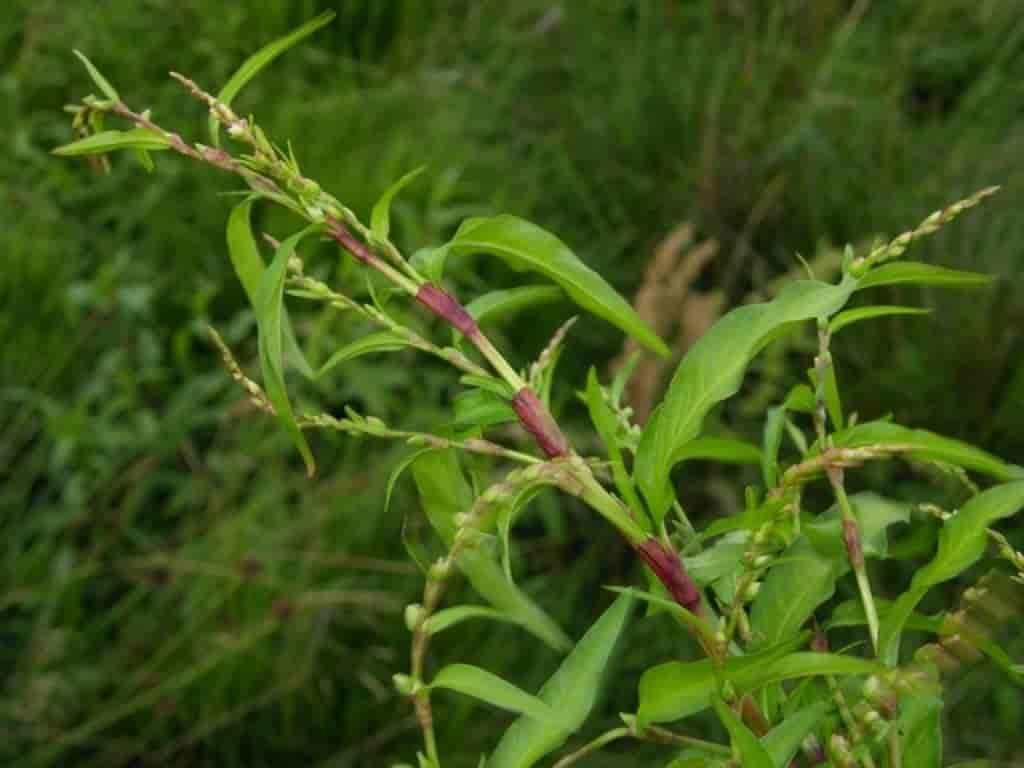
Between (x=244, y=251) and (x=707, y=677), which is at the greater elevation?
(x=244, y=251)

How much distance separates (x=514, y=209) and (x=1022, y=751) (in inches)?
52.8

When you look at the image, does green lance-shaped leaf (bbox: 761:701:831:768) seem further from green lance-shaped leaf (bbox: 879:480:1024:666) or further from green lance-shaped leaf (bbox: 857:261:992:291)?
green lance-shaped leaf (bbox: 857:261:992:291)

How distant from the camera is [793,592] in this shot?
775 millimetres

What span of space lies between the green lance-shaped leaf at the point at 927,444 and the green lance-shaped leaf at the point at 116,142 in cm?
35

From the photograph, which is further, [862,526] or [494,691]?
[862,526]

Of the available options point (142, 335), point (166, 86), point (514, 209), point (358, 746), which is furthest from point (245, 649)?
point (166, 86)

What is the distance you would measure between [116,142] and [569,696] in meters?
0.33

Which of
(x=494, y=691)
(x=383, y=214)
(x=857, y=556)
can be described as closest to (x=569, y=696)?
(x=494, y=691)

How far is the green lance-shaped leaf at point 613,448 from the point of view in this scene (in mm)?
746

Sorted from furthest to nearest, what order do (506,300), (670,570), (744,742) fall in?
(506,300) → (670,570) → (744,742)

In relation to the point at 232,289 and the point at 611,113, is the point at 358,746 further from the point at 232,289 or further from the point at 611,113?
the point at 611,113

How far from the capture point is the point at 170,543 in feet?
8.52

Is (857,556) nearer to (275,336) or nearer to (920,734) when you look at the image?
(920,734)

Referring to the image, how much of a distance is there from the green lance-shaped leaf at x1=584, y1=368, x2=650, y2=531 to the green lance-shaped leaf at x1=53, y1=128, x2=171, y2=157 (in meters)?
0.24
